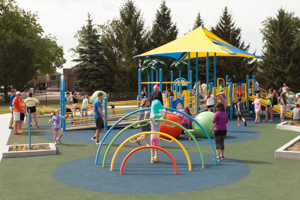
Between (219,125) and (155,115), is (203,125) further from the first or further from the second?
(155,115)

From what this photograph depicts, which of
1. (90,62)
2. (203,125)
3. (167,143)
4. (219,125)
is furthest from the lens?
(90,62)

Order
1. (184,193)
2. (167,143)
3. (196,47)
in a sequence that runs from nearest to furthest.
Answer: (184,193) < (167,143) < (196,47)

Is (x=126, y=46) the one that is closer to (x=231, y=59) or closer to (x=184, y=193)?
(x=231, y=59)

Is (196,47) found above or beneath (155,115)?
above

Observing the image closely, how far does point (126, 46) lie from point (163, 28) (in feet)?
22.8

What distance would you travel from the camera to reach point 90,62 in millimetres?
44781

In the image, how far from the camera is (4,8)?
4938 centimetres

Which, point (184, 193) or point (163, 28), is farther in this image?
point (163, 28)

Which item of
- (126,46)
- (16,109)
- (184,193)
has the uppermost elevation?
(126,46)

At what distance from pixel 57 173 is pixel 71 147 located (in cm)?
352

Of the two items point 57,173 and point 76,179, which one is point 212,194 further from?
point 57,173

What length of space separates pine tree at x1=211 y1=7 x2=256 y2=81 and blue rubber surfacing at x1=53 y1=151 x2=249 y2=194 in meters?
40.2

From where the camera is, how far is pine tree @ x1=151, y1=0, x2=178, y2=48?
49847 mm

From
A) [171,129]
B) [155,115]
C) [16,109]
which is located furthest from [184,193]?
[16,109]
